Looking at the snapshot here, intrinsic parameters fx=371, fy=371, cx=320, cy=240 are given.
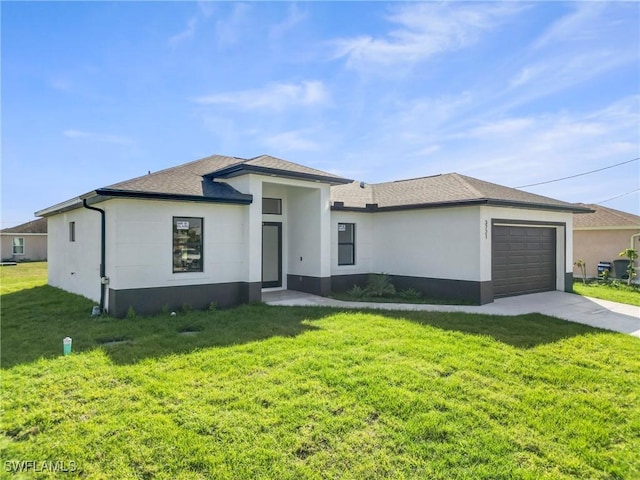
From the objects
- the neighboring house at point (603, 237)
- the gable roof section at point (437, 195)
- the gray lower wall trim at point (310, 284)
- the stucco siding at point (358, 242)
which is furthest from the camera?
the neighboring house at point (603, 237)

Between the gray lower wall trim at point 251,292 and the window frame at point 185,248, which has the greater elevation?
the window frame at point 185,248

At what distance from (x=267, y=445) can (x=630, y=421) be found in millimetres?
4130

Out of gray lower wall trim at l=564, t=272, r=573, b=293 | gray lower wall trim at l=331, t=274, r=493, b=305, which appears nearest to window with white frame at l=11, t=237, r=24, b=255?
gray lower wall trim at l=331, t=274, r=493, b=305

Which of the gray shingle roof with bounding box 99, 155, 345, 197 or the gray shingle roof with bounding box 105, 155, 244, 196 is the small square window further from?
the gray shingle roof with bounding box 105, 155, 244, 196

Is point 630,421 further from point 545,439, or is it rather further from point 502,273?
point 502,273

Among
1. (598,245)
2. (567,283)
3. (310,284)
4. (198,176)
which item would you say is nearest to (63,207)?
(198,176)

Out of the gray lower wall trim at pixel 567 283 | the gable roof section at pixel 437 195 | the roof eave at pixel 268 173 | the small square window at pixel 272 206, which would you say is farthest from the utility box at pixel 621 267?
the small square window at pixel 272 206

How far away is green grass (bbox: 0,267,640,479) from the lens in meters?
3.44

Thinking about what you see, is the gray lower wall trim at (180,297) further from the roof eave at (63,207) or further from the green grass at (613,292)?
the green grass at (613,292)

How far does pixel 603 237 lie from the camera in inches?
771

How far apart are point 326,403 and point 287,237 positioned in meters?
9.25

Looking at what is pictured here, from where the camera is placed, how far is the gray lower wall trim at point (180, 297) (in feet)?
29.1

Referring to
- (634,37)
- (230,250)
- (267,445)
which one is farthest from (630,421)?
(634,37)

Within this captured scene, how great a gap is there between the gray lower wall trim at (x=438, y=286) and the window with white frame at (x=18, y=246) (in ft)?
107
